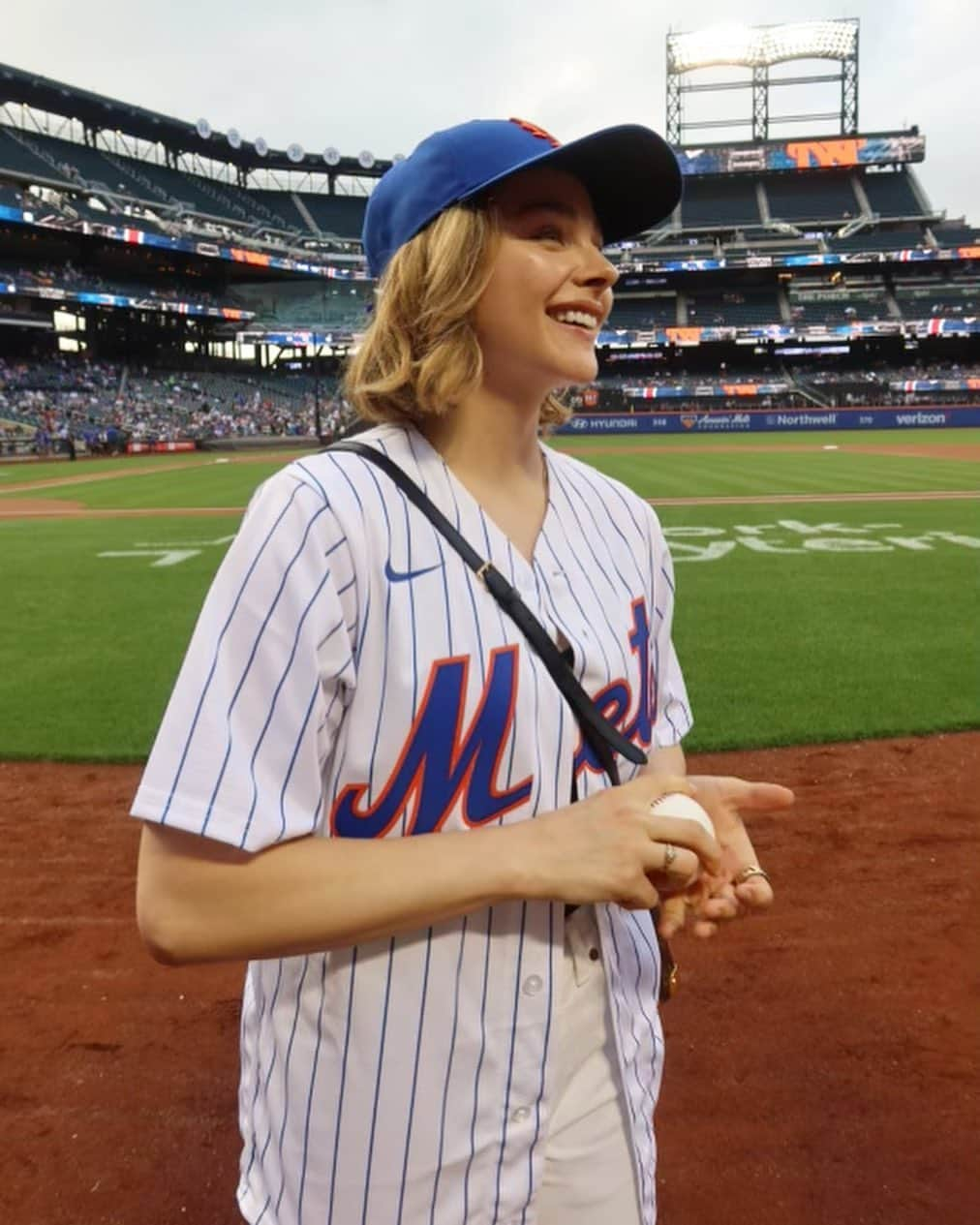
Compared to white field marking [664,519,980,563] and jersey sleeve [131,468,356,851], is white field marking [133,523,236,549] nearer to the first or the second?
white field marking [664,519,980,563]

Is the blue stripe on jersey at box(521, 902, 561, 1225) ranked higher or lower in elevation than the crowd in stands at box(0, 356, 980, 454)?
lower

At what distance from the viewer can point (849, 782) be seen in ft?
18.1

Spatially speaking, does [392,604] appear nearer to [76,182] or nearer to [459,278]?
[459,278]

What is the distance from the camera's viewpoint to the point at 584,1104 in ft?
4.88

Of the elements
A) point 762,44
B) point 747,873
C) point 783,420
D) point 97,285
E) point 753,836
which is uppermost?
point 762,44

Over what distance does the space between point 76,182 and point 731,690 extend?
60.4 meters

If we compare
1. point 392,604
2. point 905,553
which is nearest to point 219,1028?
point 392,604

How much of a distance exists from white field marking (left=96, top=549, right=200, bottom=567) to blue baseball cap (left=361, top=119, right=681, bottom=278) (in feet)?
38.5

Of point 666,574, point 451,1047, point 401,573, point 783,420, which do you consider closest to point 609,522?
point 666,574

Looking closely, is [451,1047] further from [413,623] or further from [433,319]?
[433,319]

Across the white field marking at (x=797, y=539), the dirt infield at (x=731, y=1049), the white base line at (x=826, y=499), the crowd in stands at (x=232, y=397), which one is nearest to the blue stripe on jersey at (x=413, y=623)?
the dirt infield at (x=731, y=1049)

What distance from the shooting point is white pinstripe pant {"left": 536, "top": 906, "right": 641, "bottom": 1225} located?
1.46 m

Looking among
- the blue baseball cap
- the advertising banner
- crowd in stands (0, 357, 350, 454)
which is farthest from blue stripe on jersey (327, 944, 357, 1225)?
the advertising banner

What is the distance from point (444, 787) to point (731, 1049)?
8.26ft
